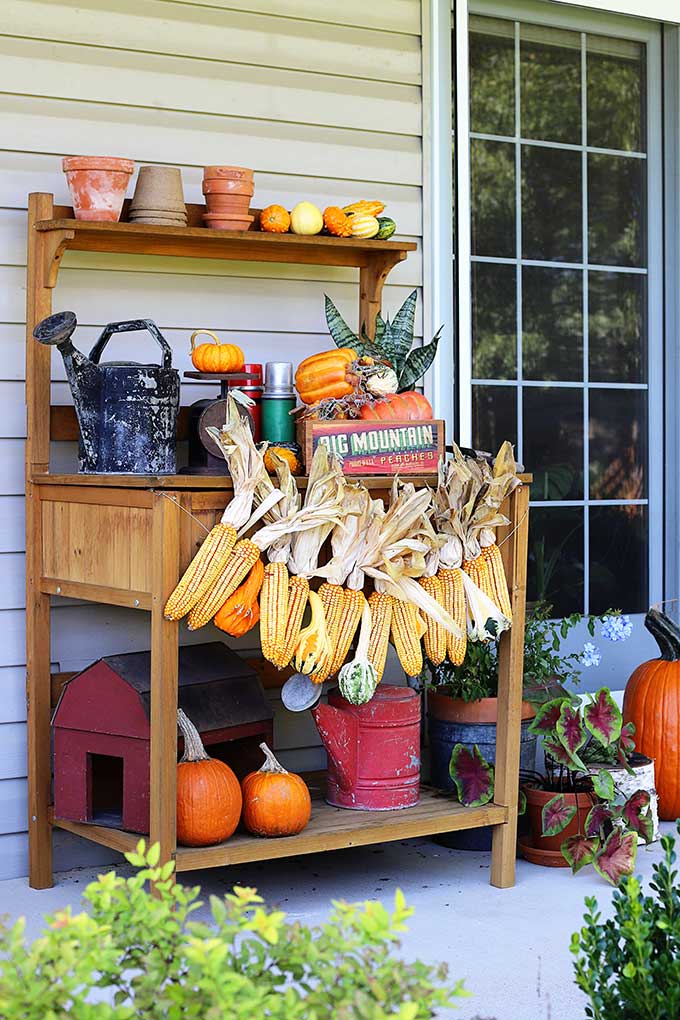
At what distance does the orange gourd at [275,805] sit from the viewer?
277 centimetres

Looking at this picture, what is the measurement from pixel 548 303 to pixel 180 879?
6.91 ft

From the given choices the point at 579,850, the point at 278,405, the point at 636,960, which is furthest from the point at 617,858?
the point at 636,960

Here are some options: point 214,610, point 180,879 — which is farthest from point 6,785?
point 214,610

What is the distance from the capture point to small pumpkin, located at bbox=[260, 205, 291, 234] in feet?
10.7

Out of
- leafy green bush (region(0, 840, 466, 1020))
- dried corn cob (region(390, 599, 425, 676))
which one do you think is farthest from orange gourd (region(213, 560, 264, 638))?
leafy green bush (region(0, 840, 466, 1020))

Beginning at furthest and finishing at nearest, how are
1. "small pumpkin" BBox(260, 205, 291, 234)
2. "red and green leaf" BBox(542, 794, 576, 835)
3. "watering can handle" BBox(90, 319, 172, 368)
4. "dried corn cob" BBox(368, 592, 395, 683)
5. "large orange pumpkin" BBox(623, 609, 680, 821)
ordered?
"large orange pumpkin" BBox(623, 609, 680, 821)
"small pumpkin" BBox(260, 205, 291, 234)
"red and green leaf" BBox(542, 794, 576, 835)
"watering can handle" BBox(90, 319, 172, 368)
"dried corn cob" BBox(368, 592, 395, 683)

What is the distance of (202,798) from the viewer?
8.80 ft

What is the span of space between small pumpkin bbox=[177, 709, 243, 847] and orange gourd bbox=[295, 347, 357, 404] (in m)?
0.86

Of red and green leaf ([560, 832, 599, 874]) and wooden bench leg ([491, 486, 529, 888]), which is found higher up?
wooden bench leg ([491, 486, 529, 888])

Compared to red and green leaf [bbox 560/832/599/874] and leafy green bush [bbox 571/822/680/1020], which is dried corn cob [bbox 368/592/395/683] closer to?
red and green leaf [bbox 560/832/599/874]

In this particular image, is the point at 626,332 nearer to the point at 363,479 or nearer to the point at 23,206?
the point at 363,479

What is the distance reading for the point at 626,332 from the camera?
4.16 metres

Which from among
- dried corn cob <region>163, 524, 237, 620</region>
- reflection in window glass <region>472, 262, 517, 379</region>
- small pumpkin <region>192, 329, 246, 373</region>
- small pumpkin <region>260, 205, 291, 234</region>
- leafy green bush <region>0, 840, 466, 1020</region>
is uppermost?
small pumpkin <region>260, 205, 291, 234</region>

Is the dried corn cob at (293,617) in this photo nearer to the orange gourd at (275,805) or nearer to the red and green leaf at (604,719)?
the orange gourd at (275,805)
